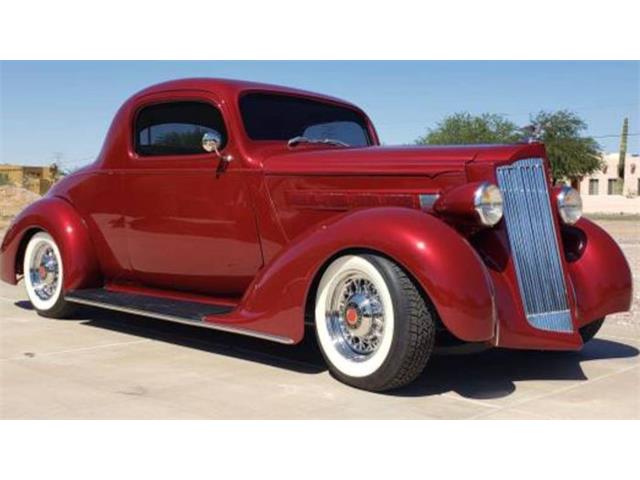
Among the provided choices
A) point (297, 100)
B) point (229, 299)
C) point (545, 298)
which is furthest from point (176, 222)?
point (545, 298)

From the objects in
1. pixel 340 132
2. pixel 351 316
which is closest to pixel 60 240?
pixel 340 132

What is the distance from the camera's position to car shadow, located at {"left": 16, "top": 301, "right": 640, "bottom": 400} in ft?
14.3

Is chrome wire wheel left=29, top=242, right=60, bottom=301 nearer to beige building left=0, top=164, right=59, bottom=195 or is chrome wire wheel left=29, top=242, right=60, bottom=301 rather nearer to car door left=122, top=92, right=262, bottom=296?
car door left=122, top=92, right=262, bottom=296

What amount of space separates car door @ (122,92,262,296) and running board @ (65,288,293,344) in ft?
0.72

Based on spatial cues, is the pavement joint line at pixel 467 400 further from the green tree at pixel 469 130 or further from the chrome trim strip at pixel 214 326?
the green tree at pixel 469 130

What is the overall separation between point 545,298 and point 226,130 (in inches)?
96.8

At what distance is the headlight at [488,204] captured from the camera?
4051 mm

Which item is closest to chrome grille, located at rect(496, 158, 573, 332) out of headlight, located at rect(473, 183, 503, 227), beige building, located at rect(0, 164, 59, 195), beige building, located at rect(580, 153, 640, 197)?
headlight, located at rect(473, 183, 503, 227)

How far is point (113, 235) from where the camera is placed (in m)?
6.01

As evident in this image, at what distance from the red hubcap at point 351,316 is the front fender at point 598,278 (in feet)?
4.89

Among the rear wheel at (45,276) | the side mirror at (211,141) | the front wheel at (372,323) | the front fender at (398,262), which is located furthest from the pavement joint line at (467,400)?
the rear wheel at (45,276)

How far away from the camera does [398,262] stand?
3.99 meters

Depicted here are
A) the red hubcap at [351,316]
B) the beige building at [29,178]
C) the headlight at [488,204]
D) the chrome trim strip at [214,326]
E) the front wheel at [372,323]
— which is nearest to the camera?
the front wheel at [372,323]

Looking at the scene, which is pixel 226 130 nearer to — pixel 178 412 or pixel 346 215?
pixel 346 215
